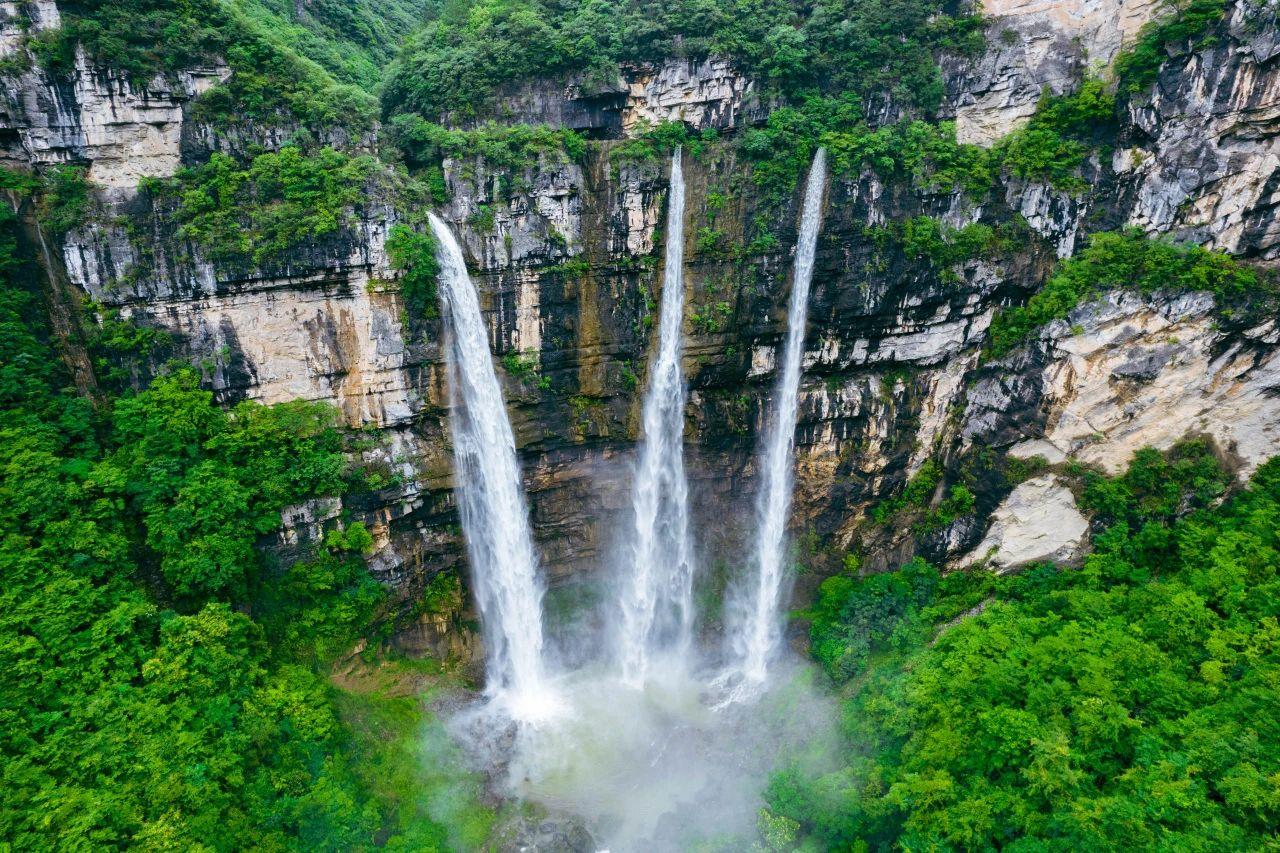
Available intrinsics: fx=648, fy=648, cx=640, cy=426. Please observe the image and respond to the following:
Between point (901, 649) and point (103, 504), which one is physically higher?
point (103, 504)

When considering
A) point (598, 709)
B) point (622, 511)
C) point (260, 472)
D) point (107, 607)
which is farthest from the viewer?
point (622, 511)

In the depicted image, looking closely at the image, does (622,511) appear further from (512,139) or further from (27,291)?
(27,291)

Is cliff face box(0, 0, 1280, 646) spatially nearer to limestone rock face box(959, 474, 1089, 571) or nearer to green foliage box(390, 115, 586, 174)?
limestone rock face box(959, 474, 1089, 571)

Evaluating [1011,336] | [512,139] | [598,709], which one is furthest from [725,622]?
[512,139]

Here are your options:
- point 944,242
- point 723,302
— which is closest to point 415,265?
point 723,302

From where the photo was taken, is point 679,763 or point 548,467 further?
point 548,467

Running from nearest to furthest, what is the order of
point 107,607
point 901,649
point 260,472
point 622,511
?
point 107,607
point 260,472
point 901,649
point 622,511

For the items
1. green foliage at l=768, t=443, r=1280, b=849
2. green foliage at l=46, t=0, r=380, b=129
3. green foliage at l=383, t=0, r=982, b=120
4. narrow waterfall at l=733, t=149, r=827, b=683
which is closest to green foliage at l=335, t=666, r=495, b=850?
green foliage at l=768, t=443, r=1280, b=849
